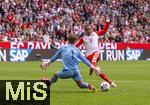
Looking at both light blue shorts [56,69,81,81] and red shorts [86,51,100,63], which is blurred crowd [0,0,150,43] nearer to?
red shorts [86,51,100,63]

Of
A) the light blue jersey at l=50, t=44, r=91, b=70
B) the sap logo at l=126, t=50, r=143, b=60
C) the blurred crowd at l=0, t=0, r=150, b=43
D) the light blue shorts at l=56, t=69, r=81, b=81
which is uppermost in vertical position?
the light blue jersey at l=50, t=44, r=91, b=70

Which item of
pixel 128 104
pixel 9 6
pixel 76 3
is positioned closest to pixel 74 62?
pixel 128 104

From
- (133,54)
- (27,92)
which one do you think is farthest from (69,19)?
(27,92)

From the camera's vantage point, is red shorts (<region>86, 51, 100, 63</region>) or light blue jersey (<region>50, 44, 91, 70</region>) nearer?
light blue jersey (<region>50, 44, 91, 70</region>)

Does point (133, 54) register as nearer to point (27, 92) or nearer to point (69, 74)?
point (69, 74)

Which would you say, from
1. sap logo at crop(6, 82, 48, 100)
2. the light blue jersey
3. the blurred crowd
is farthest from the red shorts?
the blurred crowd

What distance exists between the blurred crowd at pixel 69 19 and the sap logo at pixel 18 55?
4.87 ft

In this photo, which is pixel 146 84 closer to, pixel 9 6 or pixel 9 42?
pixel 9 42

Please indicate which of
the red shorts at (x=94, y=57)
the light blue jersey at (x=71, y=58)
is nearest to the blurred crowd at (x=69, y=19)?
the red shorts at (x=94, y=57)

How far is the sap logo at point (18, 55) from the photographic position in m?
44.7

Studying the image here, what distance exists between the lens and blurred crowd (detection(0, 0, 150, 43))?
47.8 meters

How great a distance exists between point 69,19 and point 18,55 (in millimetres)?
7676

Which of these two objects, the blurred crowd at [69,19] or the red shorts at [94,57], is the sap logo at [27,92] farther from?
the blurred crowd at [69,19]

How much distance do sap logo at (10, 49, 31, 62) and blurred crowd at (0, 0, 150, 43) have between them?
1.48 meters
